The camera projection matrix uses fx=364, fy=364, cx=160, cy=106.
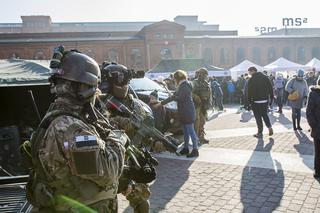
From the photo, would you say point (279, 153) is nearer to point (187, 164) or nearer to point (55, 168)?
point (187, 164)

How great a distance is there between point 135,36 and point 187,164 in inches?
1822

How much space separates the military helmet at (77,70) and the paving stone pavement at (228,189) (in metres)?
2.80

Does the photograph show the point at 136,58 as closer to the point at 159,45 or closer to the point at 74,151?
the point at 159,45

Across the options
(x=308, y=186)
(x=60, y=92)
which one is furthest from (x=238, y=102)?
(x=60, y=92)

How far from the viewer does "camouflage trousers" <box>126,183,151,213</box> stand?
3.61 metres

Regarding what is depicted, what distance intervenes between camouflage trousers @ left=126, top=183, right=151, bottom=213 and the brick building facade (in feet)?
153

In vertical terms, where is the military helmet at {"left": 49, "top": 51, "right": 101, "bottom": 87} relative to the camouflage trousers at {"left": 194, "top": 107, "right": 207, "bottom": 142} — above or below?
above

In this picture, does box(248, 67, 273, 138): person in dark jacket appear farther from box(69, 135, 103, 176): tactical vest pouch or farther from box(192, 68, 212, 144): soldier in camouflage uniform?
box(69, 135, 103, 176): tactical vest pouch

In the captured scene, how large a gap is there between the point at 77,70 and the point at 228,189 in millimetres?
3723

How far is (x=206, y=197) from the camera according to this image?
516 cm

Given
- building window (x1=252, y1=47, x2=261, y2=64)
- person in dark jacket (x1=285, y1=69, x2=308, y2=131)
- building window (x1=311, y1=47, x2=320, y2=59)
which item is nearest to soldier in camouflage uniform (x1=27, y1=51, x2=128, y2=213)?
person in dark jacket (x1=285, y1=69, x2=308, y2=131)

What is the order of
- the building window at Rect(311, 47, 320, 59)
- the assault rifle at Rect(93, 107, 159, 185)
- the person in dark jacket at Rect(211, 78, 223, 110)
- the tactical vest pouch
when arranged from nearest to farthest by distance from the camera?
the tactical vest pouch < the assault rifle at Rect(93, 107, 159, 185) < the person in dark jacket at Rect(211, 78, 223, 110) < the building window at Rect(311, 47, 320, 59)

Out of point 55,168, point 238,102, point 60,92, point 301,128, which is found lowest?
point 238,102

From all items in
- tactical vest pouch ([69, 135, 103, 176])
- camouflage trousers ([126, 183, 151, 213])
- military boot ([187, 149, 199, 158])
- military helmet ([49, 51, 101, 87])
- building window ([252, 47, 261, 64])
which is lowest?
building window ([252, 47, 261, 64])
